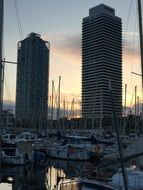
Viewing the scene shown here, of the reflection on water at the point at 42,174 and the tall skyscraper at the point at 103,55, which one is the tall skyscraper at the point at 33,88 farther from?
the reflection on water at the point at 42,174

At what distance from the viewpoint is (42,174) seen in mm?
42875

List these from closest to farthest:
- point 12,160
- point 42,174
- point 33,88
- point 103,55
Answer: point 42,174
point 12,160
point 103,55
point 33,88

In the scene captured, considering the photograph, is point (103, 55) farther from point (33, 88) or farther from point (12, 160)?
point (33, 88)

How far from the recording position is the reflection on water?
30.8 metres

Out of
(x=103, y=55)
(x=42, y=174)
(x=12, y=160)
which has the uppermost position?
(x=103, y=55)

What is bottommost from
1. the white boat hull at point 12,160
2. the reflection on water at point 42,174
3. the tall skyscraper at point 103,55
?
the reflection on water at point 42,174

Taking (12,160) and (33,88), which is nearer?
(12,160)

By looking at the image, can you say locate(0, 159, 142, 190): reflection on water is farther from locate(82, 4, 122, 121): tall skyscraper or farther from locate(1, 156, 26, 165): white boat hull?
locate(82, 4, 122, 121): tall skyscraper

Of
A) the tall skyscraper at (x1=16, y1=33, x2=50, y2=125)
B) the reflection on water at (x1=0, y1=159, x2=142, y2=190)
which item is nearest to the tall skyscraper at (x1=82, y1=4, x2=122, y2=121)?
the tall skyscraper at (x1=16, y1=33, x2=50, y2=125)

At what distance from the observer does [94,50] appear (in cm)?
7094

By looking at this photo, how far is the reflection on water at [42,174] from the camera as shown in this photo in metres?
30.8

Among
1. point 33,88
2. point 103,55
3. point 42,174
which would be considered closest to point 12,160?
point 42,174

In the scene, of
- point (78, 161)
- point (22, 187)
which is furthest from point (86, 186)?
point (78, 161)

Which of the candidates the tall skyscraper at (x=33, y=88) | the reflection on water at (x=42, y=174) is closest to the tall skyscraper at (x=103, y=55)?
the tall skyscraper at (x=33, y=88)
